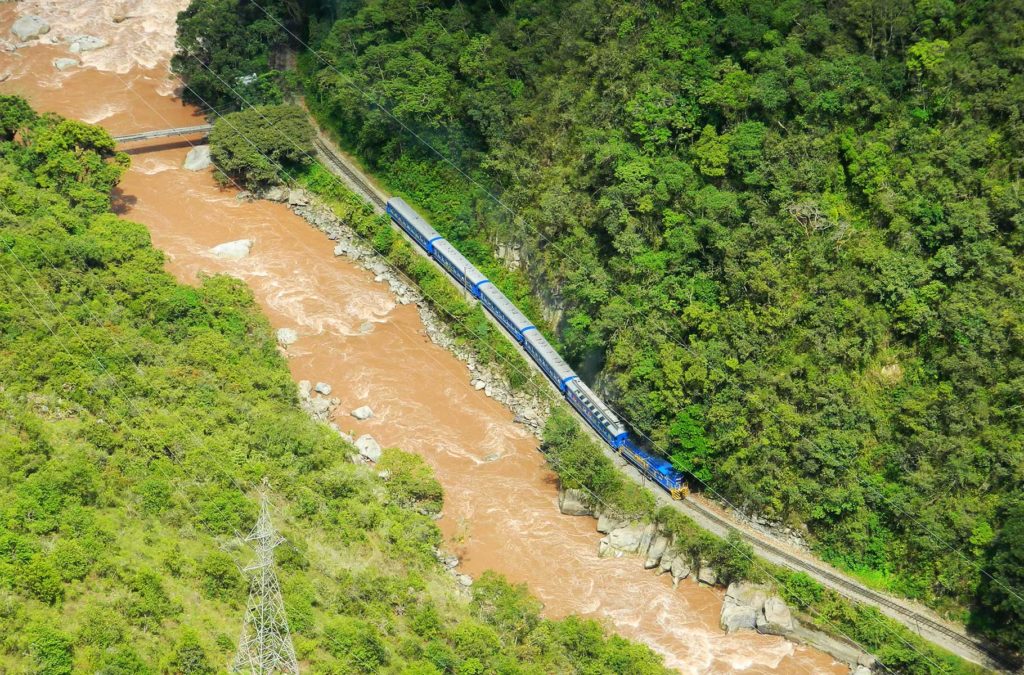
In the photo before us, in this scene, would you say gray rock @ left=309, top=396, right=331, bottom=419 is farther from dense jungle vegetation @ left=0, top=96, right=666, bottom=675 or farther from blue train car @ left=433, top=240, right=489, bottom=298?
blue train car @ left=433, top=240, right=489, bottom=298

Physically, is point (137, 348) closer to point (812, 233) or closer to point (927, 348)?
point (812, 233)

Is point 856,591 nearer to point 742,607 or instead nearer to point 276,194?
point 742,607

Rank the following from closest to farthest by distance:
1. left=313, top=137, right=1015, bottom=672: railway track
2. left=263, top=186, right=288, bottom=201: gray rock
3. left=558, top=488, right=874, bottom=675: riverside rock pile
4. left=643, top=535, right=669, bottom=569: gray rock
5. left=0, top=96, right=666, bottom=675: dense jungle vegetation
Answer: left=0, top=96, right=666, bottom=675: dense jungle vegetation → left=313, top=137, right=1015, bottom=672: railway track → left=558, top=488, right=874, bottom=675: riverside rock pile → left=643, top=535, right=669, bottom=569: gray rock → left=263, top=186, right=288, bottom=201: gray rock

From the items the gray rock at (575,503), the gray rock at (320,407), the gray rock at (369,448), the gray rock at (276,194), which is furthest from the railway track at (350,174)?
the gray rock at (575,503)

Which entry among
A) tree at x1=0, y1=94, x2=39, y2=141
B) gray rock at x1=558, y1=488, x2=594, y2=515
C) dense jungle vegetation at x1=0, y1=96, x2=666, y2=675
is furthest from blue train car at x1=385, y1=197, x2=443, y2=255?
tree at x1=0, y1=94, x2=39, y2=141

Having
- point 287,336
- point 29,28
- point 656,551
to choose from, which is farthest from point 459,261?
point 29,28

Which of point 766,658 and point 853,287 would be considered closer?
point 766,658

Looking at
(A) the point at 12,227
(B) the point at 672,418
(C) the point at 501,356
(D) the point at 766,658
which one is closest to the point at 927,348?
(B) the point at 672,418
